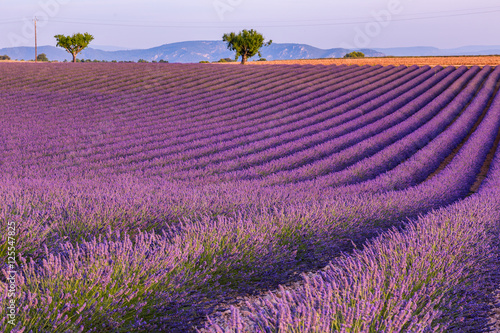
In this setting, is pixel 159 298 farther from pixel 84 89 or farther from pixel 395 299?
pixel 84 89

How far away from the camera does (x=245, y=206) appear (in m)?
4.29

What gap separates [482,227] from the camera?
3.45 metres

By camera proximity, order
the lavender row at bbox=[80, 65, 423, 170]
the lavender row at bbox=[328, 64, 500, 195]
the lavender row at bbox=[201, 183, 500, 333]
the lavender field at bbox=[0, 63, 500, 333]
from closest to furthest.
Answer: the lavender row at bbox=[201, 183, 500, 333]
the lavender field at bbox=[0, 63, 500, 333]
the lavender row at bbox=[328, 64, 500, 195]
the lavender row at bbox=[80, 65, 423, 170]

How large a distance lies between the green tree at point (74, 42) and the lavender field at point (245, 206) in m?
26.0

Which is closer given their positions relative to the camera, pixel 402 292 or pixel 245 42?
pixel 402 292

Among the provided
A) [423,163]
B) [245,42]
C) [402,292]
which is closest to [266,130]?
[423,163]

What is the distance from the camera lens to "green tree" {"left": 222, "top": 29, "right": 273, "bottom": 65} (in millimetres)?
44500

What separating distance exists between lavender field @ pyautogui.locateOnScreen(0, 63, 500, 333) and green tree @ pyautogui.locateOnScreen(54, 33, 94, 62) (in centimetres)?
2601

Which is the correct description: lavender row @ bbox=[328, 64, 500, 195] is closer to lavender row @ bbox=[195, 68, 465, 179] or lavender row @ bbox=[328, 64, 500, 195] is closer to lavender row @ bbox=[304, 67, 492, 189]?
lavender row @ bbox=[304, 67, 492, 189]

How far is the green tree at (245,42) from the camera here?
1752 inches

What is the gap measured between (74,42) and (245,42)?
19.2m

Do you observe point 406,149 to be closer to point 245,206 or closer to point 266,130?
point 266,130

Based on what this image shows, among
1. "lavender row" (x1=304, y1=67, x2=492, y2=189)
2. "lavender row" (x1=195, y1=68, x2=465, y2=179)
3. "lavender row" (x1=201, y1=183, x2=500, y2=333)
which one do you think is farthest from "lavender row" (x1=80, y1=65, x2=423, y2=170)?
"lavender row" (x1=201, y1=183, x2=500, y2=333)

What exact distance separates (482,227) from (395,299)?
6.43ft
